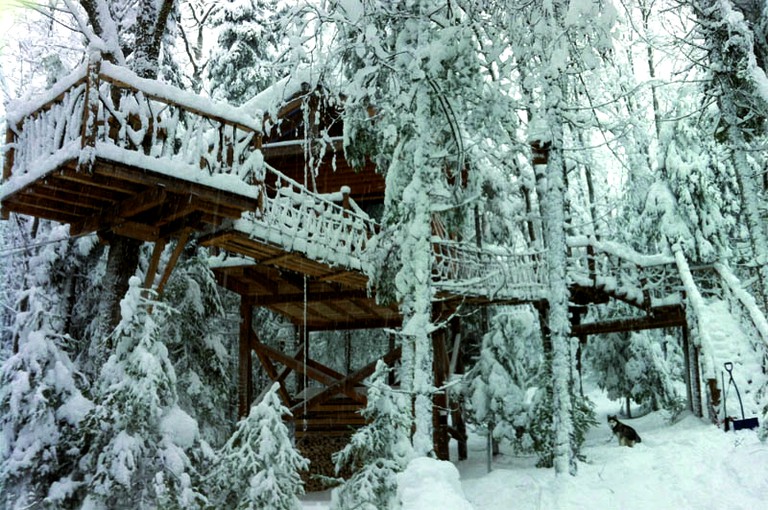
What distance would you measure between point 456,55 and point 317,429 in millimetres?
9969

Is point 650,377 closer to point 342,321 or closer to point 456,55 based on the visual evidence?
point 342,321

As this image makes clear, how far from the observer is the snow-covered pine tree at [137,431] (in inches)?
293

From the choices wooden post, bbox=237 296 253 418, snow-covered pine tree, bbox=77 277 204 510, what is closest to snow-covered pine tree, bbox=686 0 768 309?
snow-covered pine tree, bbox=77 277 204 510

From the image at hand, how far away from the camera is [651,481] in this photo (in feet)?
34.9

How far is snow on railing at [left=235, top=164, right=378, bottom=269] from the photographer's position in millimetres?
10359

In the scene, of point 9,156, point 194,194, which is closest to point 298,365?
point 194,194

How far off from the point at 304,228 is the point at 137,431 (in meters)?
4.47

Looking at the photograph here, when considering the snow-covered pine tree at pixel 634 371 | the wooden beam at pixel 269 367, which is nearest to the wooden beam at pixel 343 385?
the wooden beam at pixel 269 367

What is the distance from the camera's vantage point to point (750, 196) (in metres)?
12.2

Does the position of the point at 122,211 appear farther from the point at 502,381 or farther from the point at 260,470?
the point at 502,381

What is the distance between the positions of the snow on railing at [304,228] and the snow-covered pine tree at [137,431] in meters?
2.57

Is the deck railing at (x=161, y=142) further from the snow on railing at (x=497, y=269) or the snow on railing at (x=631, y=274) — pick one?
the snow on railing at (x=631, y=274)

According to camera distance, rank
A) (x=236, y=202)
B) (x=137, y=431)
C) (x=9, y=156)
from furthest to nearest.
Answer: (x=9, y=156), (x=236, y=202), (x=137, y=431)

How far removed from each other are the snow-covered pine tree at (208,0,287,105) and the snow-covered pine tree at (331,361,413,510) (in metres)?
18.2
